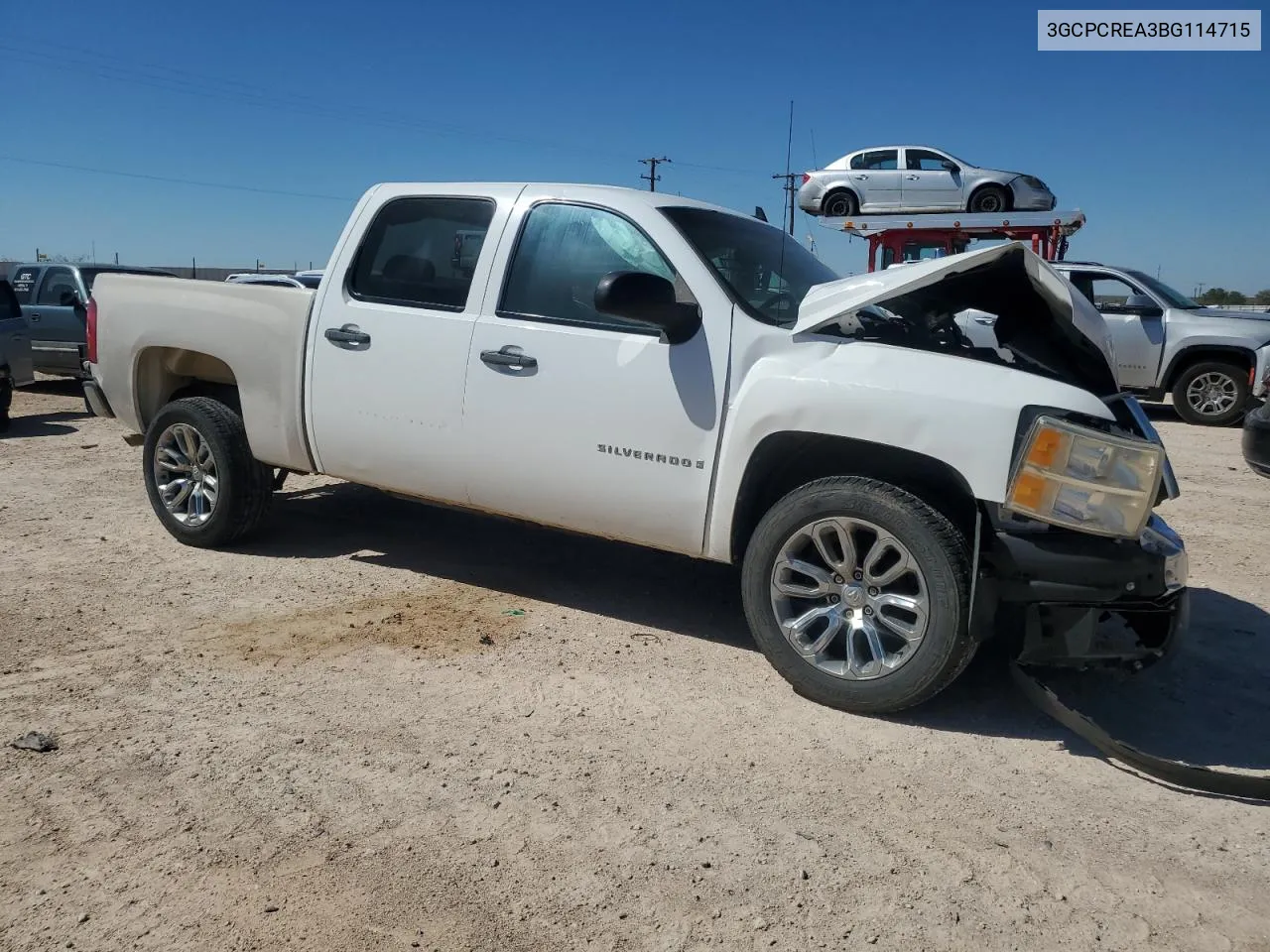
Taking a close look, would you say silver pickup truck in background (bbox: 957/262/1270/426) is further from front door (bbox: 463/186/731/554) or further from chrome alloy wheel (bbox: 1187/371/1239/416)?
front door (bbox: 463/186/731/554)

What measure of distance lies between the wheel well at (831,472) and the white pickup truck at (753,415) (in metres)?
0.01

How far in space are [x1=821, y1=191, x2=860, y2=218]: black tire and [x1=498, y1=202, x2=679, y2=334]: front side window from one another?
12.1 metres

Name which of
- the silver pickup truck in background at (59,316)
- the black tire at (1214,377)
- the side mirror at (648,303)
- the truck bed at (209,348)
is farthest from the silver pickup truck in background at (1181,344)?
the silver pickup truck in background at (59,316)

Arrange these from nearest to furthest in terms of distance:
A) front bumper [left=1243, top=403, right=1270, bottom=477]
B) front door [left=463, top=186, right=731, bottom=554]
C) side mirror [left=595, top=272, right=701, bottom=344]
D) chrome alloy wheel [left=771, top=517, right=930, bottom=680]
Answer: chrome alloy wheel [left=771, top=517, right=930, bottom=680]
side mirror [left=595, top=272, right=701, bottom=344]
front door [left=463, top=186, right=731, bottom=554]
front bumper [left=1243, top=403, right=1270, bottom=477]

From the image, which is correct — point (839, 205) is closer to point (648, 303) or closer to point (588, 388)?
point (588, 388)

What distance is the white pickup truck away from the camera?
137 inches

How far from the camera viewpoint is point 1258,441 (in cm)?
678

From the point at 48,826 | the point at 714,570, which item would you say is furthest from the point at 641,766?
the point at 714,570

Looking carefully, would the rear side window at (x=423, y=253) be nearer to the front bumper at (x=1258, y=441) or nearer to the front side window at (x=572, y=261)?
the front side window at (x=572, y=261)

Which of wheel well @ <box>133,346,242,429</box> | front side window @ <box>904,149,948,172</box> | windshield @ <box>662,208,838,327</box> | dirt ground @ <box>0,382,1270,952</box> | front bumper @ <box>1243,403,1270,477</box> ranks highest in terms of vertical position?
front side window @ <box>904,149,948,172</box>

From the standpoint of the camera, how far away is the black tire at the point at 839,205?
15.9 m

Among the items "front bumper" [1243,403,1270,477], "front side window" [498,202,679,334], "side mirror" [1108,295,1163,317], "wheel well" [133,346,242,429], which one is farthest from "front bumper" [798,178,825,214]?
"front side window" [498,202,679,334]

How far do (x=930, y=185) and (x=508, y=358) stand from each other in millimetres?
12770

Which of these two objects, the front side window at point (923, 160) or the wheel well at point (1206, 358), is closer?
the wheel well at point (1206, 358)
